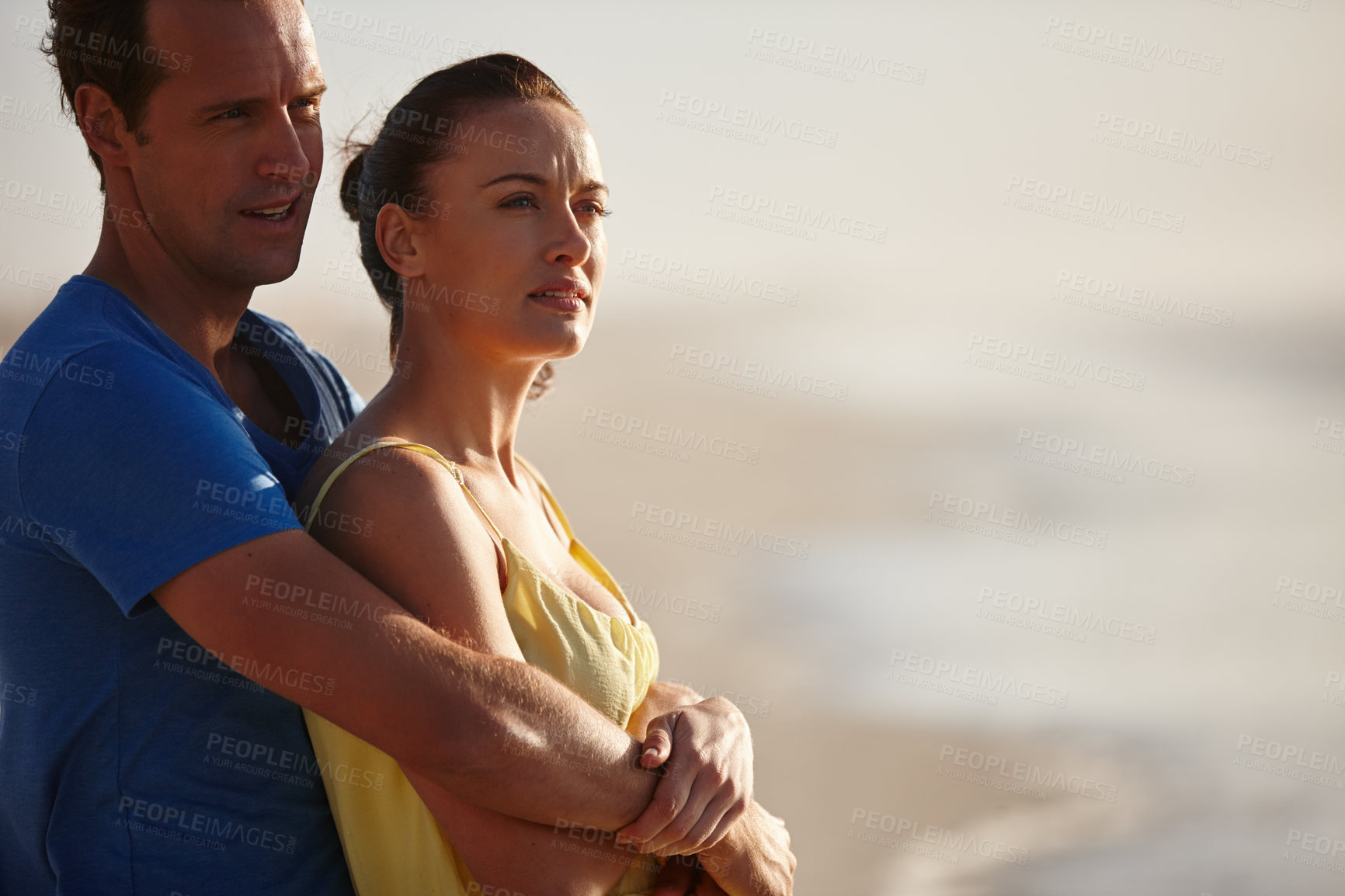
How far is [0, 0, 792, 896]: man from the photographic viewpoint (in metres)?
1.79

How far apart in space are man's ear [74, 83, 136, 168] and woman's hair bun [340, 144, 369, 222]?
50cm

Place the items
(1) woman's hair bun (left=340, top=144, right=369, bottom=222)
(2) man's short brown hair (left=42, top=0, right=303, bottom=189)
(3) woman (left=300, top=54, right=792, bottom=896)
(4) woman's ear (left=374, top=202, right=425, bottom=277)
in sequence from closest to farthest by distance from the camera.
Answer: (3) woman (left=300, top=54, right=792, bottom=896)
(2) man's short brown hair (left=42, top=0, right=303, bottom=189)
(4) woman's ear (left=374, top=202, right=425, bottom=277)
(1) woman's hair bun (left=340, top=144, right=369, bottom=222)

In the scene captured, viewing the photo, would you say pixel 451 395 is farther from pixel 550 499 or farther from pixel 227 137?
pixel 227 137

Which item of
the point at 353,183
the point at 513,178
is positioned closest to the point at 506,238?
the point at 513,178

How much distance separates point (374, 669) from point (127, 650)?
53 cm

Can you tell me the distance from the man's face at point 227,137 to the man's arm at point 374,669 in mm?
896

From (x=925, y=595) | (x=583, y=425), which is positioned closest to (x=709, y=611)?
(x=925, y=595)

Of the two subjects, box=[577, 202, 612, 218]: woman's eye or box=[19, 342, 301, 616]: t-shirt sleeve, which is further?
box=[577, 202, 612, 218]: woman's eye

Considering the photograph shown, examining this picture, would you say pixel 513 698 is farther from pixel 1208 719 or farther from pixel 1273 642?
pixel 1273 642

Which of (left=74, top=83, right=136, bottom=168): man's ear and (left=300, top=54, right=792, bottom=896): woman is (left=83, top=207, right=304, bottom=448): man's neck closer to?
(left=74, top=83, right=136, bottom=168): man's ear

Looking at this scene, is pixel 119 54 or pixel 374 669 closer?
pixel 374 669

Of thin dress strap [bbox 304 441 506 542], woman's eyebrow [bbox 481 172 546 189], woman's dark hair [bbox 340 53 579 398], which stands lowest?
thin dress strap [bbox 304 441 506 542]

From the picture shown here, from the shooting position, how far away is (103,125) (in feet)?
7.91

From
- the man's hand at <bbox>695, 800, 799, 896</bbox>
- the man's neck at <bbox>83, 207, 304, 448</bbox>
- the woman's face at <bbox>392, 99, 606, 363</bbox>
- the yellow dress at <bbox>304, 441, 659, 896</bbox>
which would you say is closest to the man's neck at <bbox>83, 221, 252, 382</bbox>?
the man's neck at <bbox>83, 207, 304, 448</bbox>
